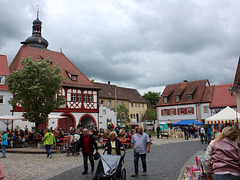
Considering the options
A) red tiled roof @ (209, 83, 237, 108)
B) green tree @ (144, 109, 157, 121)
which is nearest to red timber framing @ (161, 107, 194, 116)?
red tiled roof @ (209, 83, 237, 108)

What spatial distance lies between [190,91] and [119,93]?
19922mm

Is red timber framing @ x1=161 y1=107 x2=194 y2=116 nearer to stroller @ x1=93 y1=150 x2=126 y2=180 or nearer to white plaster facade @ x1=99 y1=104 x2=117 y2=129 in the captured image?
white plaster facade @ x1=99 y1=104 x2=117 y2=129

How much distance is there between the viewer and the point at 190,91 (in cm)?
4881

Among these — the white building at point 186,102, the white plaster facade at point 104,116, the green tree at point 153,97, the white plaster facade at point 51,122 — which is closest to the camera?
the white plaster facade at point 51,122

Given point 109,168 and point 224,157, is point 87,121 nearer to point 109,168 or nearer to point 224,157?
point 109,168

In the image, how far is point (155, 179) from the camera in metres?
7.73

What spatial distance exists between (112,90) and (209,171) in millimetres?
57896

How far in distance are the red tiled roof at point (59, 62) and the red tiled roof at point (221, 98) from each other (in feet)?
74.2

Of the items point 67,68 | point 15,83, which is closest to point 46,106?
point 15,83

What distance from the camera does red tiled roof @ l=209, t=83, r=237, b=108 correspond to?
4266 centimetres

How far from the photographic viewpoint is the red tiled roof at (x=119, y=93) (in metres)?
58.5

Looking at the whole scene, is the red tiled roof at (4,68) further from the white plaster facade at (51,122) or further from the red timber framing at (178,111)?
the red timber framing at (178,111)

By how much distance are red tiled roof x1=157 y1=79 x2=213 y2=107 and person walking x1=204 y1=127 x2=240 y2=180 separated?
43587mm

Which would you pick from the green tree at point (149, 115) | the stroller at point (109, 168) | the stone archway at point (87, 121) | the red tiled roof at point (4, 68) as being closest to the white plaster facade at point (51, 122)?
the stone archway at point (87, 121)
